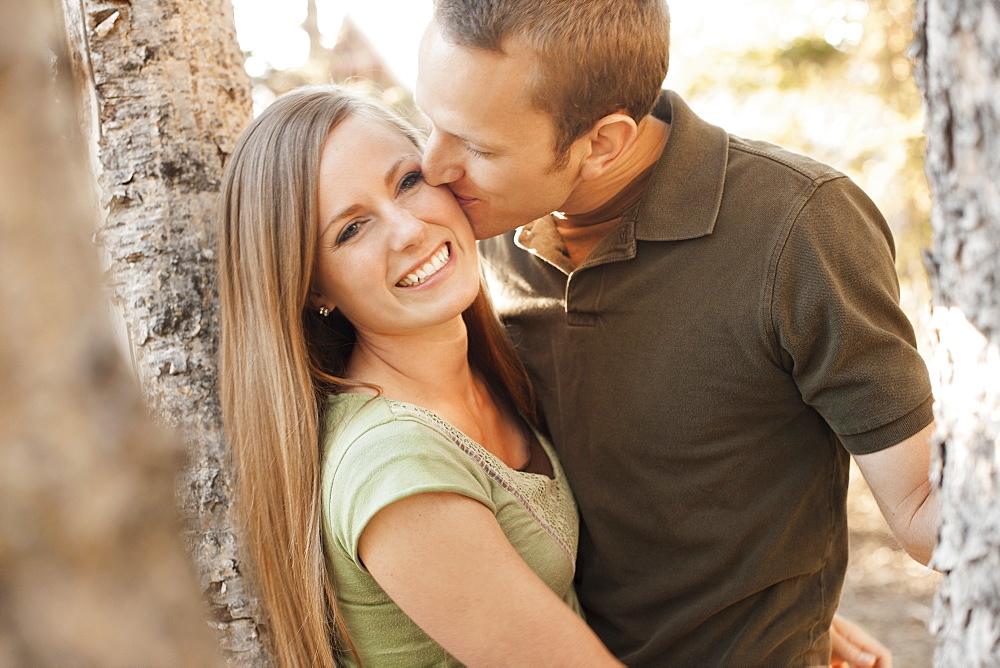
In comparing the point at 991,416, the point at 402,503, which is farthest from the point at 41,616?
the point at 991,416

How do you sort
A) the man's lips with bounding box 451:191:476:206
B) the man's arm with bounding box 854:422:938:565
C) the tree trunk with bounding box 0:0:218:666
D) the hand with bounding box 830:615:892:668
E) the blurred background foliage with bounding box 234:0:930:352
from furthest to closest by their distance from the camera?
the blurred background foliage with bounding box 234:0:930:352 < the hand with bounding box 830:615:892:668 < the man's lips with bounding box 451:191:476:206 < the man's arm with bounding box 854:422:938:565 < the tree trunk with bounding box 0:0:218:666

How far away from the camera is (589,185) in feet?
6.02

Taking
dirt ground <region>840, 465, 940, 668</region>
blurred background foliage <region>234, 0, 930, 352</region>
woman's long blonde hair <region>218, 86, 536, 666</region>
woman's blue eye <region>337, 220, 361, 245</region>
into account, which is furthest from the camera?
dirt ground <region>840, 465, 940, 668</region>

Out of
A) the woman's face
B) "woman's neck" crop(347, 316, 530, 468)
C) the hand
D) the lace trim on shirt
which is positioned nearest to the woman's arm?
the lace trim on shirt

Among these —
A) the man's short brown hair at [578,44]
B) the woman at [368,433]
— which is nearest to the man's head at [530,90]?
the man's short brown hair at [578,44]

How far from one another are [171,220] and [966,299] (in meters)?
1.39

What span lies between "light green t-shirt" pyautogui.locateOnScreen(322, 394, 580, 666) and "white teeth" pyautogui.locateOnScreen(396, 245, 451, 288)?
25 cm

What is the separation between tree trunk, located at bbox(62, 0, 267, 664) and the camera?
1637 mm

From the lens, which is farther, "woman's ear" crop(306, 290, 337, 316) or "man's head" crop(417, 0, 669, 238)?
"woman's ear" crop(306, 290, 337, 316)

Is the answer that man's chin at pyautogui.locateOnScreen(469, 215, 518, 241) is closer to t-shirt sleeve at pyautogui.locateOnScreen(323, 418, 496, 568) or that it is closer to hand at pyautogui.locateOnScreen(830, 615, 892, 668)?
t-shirt sleeve at pyautogui.locateOnScreen(323, 418, 496, 568)

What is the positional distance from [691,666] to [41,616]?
156cm

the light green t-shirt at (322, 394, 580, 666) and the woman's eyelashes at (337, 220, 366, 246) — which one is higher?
the woman's eyelashes at (337, 220, 366, 246)

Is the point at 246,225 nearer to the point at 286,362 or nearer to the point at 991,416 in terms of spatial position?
the point at 286,362

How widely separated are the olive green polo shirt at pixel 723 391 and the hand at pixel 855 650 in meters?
0.20
